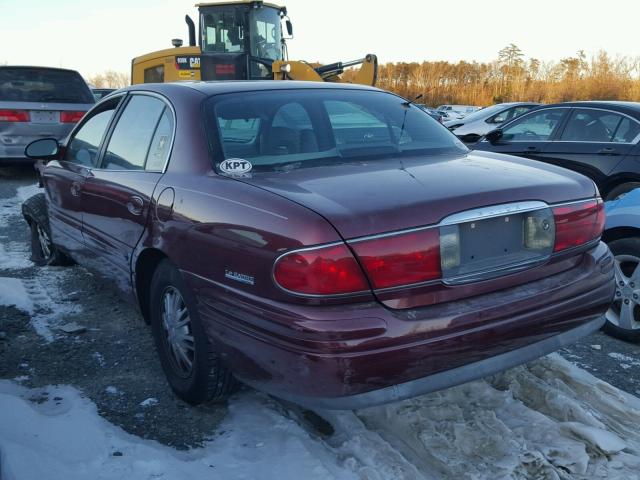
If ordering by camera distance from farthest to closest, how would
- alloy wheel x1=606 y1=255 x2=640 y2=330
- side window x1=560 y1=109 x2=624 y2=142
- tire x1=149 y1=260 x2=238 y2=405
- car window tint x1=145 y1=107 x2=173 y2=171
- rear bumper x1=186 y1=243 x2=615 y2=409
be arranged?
1. side window x1=560 y1=109 x2=624 y2=142
2. alloy wheel x1=606 y1=255 x2=640 y2=330
3. car window tint x1=145 y1=107 x2=173 y2=171
4. tire x1=149 y1=260 x2=238 y2=405
5. rear bumper x1=186 y1=243 x2=615 y2=409

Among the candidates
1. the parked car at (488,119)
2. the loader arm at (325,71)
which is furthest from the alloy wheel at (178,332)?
the parked car at (488,119)

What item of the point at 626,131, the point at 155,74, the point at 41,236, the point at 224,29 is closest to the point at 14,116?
the point at 155,74

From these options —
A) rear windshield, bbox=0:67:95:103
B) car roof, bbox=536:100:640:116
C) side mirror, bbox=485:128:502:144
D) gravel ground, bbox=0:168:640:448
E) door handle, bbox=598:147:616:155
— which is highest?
rear windshield, bbox=0:67:95:103

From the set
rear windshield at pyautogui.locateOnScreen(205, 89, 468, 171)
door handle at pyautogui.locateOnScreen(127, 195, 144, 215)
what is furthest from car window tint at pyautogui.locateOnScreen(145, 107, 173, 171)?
rear windshield at pyautogui.locateOnScreen(205, 89, 468, 171)

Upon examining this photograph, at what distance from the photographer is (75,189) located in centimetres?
427

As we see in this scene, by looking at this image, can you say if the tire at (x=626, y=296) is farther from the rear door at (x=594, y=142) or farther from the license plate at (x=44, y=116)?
the license plate at (x=44, y=116)

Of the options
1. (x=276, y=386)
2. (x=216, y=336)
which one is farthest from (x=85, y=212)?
(x=276, y=386)

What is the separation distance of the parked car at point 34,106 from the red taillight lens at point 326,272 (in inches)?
329

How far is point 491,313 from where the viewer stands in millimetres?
2498

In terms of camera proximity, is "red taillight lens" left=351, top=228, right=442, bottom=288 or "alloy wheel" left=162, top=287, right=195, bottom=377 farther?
"alloy wheel" left=162, top=287, right=195, bottom=377

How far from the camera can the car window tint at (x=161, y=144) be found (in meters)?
3.29

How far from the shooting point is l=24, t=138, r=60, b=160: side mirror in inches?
187

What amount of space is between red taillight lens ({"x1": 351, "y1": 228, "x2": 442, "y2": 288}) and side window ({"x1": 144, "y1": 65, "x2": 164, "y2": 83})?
467 inches

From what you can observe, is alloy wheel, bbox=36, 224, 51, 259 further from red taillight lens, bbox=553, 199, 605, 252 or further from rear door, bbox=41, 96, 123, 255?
red taillight lens, bbox=553, 199, 605, 252
